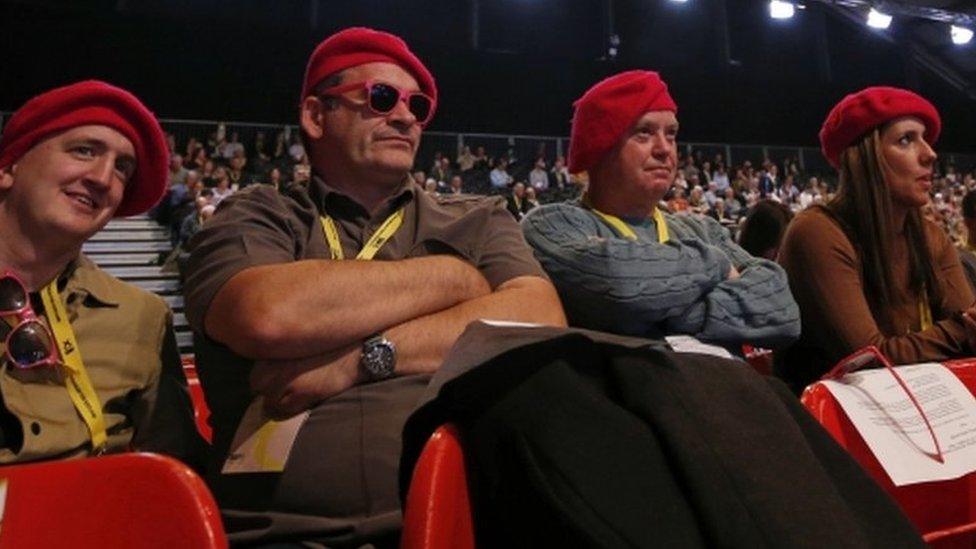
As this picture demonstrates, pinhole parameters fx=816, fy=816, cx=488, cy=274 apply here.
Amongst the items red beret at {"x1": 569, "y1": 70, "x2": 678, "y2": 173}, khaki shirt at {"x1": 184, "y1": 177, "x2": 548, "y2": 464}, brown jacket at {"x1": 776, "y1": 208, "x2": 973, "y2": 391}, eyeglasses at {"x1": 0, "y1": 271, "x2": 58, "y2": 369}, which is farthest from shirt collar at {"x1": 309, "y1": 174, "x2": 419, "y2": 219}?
brown jacket at {"x1": 776, "y1": 208, "x2": 973, "y2": 391}

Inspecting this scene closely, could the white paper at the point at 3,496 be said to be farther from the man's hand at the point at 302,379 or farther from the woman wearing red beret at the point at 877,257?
the woman wearing red beret at the point at 877,257

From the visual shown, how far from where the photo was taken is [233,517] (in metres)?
1.11

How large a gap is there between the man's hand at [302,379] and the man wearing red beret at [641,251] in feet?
1.97

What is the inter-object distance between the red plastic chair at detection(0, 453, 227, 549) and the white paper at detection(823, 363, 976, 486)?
0.96 m

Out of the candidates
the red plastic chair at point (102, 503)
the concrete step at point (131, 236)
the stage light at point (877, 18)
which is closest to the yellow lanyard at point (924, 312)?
→ the red plastic chair at point (102, 503)

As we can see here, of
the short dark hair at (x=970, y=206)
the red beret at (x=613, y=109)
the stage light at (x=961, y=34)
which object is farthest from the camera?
the stage light at (x=961, y=34)

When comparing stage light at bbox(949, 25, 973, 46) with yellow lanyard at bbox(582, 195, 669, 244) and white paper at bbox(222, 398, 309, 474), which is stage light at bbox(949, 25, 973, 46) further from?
white paper at bbox(222, 398, 309, 474)

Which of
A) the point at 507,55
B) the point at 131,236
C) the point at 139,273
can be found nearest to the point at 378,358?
the point at 139,273

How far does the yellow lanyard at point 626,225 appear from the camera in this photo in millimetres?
1822

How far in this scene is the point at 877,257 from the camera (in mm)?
1954

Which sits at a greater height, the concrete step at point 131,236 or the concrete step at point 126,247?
the concrete step at point 131,236

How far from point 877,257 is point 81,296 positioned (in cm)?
172

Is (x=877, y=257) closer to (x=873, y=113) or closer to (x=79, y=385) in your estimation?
(x=873, y=113)

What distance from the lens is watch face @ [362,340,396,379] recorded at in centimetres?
119
